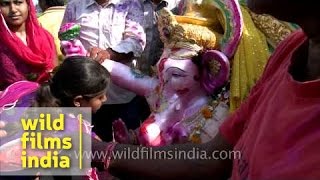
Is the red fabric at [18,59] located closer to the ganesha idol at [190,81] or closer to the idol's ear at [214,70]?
the ganesha idol at [190,81]

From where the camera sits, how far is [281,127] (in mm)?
939

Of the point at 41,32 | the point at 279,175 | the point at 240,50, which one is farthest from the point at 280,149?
the point at 41,32

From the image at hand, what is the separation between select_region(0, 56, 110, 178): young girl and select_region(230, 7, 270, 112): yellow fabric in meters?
0.58

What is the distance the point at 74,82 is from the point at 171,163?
4.00 feet

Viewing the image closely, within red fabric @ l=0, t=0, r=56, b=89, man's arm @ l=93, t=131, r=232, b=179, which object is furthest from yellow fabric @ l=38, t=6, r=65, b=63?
man's arm @ l=93, t=131, r=232, b=179

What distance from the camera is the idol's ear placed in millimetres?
2529

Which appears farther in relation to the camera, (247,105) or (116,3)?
(116,3)

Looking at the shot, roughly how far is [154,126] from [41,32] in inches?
40.5

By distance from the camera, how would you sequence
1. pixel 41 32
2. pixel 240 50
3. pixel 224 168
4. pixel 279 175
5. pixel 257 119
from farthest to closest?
pixel 41 32 → pixel 240 50 → pixel 224 168 → pixel 257 119 → pixel 279 175

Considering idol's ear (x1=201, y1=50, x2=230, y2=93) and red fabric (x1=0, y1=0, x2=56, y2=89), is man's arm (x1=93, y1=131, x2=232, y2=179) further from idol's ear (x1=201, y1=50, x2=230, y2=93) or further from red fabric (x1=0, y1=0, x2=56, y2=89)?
red fabric (x1=0, y1=0, x2=56, y2=89)

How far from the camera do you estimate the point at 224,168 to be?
1.24m

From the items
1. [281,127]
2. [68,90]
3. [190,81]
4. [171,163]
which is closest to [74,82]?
[68,90]

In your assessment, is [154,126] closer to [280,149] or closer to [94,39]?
[94,39]

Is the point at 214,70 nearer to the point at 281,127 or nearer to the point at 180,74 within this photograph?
the point at 180,74
